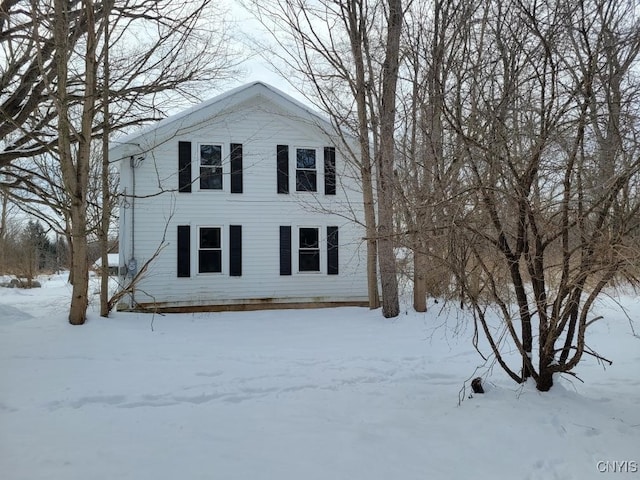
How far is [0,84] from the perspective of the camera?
973cm

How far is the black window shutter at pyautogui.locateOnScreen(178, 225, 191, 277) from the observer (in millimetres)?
11180

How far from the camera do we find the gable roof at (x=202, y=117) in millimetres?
10773

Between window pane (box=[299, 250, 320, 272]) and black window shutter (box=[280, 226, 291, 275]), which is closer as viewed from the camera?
black window shutter (box=[280, 226, 291, 275])

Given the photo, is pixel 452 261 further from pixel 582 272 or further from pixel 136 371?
pixel 136 371

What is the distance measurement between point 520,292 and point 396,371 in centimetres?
216

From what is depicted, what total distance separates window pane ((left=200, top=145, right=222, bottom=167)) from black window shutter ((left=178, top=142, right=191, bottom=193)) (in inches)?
12.8

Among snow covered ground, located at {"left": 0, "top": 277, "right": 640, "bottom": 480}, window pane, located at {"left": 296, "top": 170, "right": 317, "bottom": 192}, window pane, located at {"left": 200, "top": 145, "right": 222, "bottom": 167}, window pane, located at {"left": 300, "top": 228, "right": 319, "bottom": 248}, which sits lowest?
snow covered ground, located at {"left": 0, "top": 277, "right": 640, "bottom": 480}

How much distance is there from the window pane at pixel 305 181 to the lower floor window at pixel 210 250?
2.34 m

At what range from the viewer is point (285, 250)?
38.7 feet

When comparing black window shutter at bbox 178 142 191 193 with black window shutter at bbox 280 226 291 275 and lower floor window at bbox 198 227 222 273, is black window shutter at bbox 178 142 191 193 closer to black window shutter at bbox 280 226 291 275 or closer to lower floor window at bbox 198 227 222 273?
lower floor window at bbox 198 227 222 273

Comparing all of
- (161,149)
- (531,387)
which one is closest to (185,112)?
(161,149)

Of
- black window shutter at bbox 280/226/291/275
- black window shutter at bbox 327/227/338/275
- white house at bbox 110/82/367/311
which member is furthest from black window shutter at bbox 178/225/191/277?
black window shutter at bbox 327/227/338/275

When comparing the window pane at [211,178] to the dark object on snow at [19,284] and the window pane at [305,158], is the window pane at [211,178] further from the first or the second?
the dark object on snow at [19,284]
